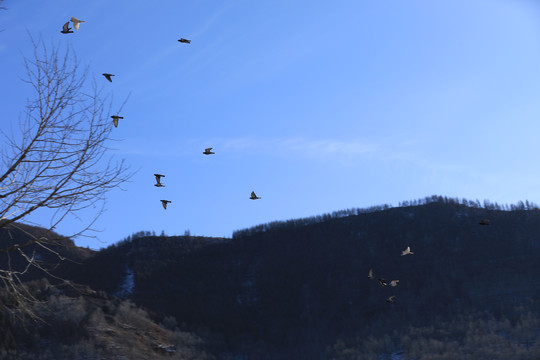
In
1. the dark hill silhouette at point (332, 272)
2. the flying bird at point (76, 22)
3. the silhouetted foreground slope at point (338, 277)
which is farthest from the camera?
the dark hill silhouette at point (332, 272)

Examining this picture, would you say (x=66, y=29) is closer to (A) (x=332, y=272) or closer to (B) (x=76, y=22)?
(B) (x=76, y=22)

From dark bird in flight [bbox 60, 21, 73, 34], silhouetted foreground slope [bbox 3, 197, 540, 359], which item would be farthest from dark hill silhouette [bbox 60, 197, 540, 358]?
dark bird in flight [bbox 60, 21, 73, 34]

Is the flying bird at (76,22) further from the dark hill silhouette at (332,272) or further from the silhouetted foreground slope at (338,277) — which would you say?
the dark hill silhouette at (332,272)

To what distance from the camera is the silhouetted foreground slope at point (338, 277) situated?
61.0 meters

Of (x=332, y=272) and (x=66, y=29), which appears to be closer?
(x=66, y=29)

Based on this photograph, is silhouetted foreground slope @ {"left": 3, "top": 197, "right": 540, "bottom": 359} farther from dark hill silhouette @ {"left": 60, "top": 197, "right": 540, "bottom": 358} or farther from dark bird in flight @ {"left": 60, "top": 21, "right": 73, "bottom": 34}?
dark bird in flight @ {"left": 60, "top": 21, "right": 73, "bottom": 34}

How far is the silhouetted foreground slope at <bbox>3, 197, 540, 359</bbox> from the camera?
2400 inches

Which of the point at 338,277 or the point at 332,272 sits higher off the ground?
the point at 332,272

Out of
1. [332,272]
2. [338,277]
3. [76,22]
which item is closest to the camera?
[76,22]

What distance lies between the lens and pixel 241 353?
59094 millimetres

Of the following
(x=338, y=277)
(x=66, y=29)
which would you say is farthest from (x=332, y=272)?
(x=66, y=29)

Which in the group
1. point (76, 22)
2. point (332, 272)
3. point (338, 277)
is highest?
point (76, 22)

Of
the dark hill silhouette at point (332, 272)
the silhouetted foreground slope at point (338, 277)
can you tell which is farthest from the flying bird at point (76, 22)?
the dark hill silhouette at point (332, 272)

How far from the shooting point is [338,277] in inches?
2908
